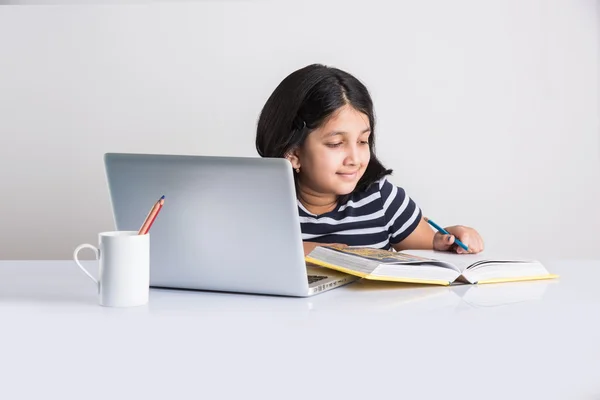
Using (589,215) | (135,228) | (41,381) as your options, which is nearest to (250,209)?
(135,228)

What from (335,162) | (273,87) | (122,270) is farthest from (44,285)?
(273,87)

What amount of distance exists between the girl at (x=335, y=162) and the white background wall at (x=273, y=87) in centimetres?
61

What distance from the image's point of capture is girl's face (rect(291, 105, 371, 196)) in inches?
71.1

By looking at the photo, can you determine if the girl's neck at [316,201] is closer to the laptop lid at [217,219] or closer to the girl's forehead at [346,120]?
the girl's forehead at [346,120]

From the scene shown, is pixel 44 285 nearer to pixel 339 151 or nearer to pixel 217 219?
pixel 217 219

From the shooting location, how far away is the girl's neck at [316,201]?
1.95 m

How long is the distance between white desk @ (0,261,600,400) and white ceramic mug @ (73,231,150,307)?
72 mm

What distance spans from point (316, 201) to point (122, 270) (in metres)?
1.05

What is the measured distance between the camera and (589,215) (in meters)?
2.66

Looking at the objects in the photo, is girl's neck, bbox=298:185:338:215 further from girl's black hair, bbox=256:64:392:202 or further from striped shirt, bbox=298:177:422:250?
girl's black hair, bbox=256:64:392:202

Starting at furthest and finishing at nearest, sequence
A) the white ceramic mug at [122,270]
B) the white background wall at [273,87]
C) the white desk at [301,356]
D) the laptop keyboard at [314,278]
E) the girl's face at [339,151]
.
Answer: the white background wall at [273,87] < the girl's face at [339,151] < the laptop keyboard at [314,278] < the white ceramic mug at [122,270] < the white desk at [301,356]

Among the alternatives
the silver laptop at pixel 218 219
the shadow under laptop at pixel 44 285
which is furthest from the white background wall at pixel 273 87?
the silver laptop at pixel 218 219

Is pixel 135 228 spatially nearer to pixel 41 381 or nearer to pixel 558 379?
pixel 41 381

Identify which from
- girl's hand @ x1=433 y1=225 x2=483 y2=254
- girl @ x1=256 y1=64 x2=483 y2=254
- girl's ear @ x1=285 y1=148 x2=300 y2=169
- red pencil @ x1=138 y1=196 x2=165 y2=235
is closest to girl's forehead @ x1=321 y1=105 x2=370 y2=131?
girl @ x1=256 y1=64 x2=483 y2=254
